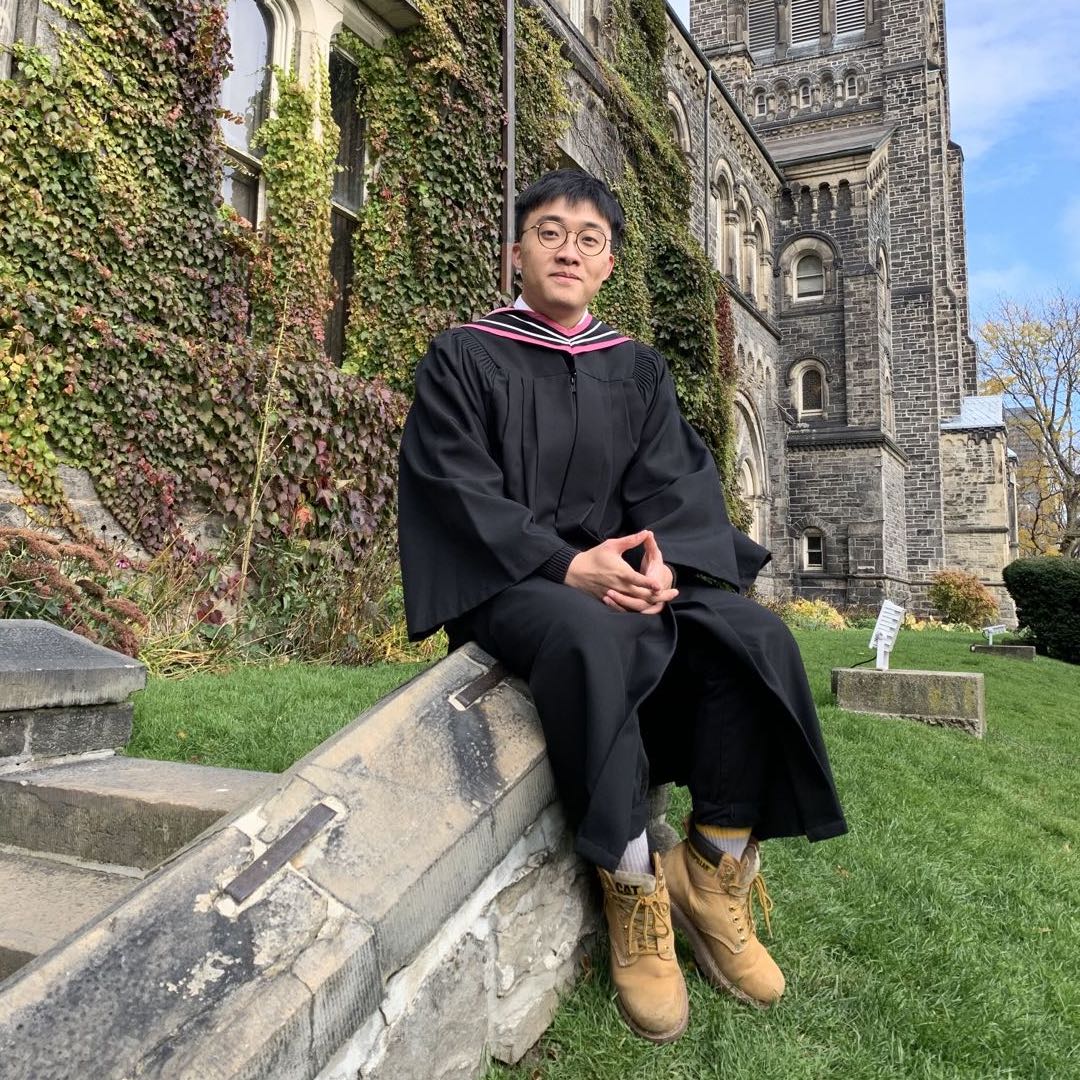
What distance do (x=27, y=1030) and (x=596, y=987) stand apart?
122 cm

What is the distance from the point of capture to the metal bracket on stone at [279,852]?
56.6 inches

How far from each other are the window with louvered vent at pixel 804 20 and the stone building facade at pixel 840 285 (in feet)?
0.18

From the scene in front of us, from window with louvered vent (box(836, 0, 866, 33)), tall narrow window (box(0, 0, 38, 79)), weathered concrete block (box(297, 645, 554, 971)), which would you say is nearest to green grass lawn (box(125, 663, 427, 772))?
weathered concrete block (box(297, 645, 554, 971))

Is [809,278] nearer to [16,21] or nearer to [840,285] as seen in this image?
[840,285]

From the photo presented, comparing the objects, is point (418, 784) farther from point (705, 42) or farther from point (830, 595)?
point (705, 42)

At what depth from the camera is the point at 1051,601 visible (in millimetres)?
15805

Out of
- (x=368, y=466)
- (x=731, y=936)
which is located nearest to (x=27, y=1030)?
(x=731, y=936)

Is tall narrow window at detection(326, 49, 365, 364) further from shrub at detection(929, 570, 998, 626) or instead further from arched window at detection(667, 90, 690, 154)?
shrub at detection(929, 570, 998, 626)

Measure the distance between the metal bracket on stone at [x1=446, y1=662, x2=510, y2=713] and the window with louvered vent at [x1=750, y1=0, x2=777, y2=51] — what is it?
38692 mm

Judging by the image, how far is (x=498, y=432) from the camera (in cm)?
235

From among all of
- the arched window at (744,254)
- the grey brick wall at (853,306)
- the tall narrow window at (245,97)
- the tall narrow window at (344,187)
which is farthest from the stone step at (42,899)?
the arched window at (744,254)

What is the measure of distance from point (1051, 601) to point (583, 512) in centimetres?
1623

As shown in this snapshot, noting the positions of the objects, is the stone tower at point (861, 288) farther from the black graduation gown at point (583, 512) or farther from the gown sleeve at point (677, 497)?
the black graduation gown at point (583, 512)

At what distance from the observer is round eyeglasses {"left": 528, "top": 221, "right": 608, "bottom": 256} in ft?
7.98
